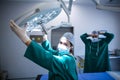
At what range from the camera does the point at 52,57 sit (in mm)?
1306

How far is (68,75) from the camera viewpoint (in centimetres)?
160

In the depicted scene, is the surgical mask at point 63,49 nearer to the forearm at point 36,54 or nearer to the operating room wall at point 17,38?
the forearm at point 36,54

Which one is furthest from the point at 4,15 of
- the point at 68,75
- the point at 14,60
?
the point at 68,75

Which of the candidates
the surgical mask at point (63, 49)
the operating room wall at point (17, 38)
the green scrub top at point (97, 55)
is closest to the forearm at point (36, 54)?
the surgical mask at point (63, 49)

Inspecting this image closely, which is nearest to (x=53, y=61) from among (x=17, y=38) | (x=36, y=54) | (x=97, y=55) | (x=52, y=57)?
(x=52, y=57)

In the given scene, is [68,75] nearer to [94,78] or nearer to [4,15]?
[94,78]

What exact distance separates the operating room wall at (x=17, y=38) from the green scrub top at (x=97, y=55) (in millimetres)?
1491

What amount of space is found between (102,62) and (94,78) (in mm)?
576

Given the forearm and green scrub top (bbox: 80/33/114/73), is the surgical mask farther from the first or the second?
green scrub top (bbox: 80/33/114/73)

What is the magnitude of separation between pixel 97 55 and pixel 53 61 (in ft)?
6.85

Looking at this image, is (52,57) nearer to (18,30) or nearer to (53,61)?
(53,61)

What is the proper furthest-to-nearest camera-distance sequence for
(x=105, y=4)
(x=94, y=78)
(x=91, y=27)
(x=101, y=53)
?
(x=91, y=27) < (x=101, y=53) < (x=94, y=78) < (x=105, y=4)

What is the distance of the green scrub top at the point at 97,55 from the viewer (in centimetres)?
317

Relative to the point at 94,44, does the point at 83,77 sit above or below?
below
